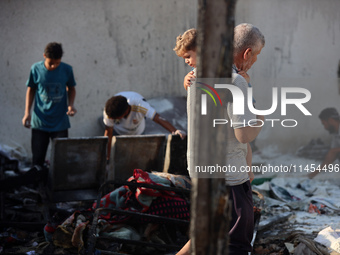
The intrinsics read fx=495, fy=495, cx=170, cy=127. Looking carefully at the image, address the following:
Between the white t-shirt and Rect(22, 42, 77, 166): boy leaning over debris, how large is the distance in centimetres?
53

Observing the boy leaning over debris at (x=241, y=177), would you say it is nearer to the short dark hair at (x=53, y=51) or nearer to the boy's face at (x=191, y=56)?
the boy's face at (x=191, y=56)

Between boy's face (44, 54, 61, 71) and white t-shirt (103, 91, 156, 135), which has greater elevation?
boy's face (44, 54, 61, 71)

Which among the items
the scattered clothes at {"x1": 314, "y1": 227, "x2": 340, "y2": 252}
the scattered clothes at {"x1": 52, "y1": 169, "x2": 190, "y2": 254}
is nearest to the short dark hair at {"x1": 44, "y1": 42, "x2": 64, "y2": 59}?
the scattered clothes at {"x1": 52, "y1": 169, "x2": 190, "y2": 254}

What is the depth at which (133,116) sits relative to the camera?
19.3ft

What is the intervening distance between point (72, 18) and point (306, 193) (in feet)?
15.1

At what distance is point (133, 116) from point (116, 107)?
52 cm

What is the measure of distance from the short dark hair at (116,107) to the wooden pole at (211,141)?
10.7 ft

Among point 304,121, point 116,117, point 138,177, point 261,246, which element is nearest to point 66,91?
point 116,117

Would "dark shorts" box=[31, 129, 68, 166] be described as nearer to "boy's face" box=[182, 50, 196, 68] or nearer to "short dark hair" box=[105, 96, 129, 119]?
"short dark hair" box=[105, 96, 129, 119]

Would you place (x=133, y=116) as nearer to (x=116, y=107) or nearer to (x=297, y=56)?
(x=116, y=107)

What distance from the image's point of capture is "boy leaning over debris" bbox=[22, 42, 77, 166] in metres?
5.87

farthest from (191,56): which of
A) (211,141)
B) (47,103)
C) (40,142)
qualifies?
(40,142)

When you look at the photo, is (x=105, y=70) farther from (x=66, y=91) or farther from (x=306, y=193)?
(x=306, y=193)

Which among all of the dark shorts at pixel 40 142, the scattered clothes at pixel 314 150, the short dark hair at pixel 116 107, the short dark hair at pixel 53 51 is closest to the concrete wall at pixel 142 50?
Answer: the scattered clothes at pixel 314 150
